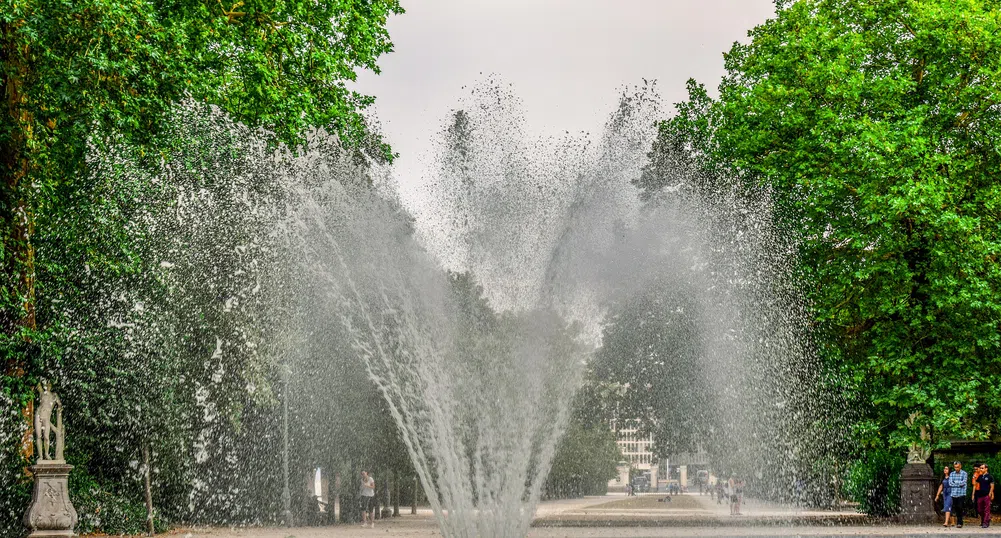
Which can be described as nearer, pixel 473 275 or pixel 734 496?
pixel 473 275

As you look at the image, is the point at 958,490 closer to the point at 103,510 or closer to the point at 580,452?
the point at 103,510

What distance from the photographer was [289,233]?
24766mm

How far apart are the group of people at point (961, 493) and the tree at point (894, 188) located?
1.11 meters

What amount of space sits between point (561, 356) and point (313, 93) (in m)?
8.60

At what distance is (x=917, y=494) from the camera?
29922mm

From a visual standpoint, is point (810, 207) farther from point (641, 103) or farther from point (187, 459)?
point (187, 459)

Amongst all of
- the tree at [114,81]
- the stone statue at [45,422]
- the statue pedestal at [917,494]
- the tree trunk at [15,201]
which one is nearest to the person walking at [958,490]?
the statue pedestal at [917,494]

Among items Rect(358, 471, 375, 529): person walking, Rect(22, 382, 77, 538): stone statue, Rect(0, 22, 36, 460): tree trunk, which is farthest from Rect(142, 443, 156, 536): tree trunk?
Rect(0, 22, 36, 460): tree trunk

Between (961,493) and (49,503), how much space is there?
20421 millimetres

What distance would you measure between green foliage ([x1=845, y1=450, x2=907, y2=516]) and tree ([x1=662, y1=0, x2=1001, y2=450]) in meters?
2.99

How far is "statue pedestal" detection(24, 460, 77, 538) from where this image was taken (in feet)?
64.2

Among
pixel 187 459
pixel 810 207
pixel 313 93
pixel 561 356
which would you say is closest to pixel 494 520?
pixel 561 356

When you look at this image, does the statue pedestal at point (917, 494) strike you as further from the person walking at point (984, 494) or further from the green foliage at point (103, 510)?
the green foliage at point (103, 510)

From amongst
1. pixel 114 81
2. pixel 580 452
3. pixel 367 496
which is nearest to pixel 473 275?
pixel 367 496
